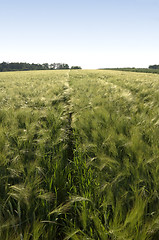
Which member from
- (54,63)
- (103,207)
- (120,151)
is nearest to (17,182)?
(103,207)

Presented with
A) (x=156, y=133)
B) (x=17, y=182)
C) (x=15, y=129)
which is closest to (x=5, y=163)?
(x=17, y=182)

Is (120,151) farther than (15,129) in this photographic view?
No

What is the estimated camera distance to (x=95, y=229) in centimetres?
101

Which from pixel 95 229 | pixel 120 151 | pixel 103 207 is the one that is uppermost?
pixel 120 151

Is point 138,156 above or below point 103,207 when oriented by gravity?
above

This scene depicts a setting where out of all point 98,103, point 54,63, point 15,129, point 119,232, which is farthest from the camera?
point 54,63

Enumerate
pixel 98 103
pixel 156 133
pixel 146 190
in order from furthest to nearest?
1. pixel 98 103
2. pixel 156 133
3. pixel 146 190

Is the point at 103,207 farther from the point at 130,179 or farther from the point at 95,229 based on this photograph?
the point at 130,179

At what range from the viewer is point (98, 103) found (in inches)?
148

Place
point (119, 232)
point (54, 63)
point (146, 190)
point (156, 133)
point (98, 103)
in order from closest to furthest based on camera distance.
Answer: point (119, 232) < point (146, 190) < point (156, 133) < point (98, 103) < point (54, 63)

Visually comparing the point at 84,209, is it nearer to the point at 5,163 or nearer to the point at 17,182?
the point at 17,182

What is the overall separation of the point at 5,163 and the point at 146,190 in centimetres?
122

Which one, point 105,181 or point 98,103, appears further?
point 98,103

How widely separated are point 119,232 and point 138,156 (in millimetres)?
711
